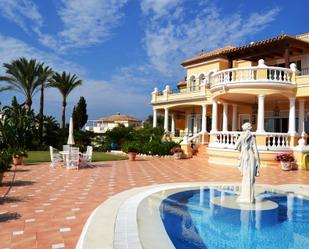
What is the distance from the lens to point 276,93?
813 inches

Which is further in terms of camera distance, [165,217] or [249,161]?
[249,161]

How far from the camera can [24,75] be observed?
3506 cm

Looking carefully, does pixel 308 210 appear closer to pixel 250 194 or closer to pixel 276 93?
pixel 250 194

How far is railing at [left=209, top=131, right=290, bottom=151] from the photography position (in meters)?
20.0

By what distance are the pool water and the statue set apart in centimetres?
82

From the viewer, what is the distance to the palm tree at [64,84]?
39.1m

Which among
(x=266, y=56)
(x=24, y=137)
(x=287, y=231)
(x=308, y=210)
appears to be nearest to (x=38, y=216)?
(x=287, y=231)

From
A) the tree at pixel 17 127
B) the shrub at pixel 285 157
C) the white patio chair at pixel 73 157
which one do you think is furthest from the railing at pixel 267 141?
the tree at pixel 17 127

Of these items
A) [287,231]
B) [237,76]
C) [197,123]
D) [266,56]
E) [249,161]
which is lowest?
[287,231]

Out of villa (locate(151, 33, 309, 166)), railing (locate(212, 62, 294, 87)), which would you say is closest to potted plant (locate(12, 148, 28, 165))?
villa (locate(151, 33, 309, 166))

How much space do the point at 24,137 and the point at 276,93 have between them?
23015 mm

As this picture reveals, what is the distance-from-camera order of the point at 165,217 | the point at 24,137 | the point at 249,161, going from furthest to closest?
the point at 24,137, the point at 249,161, the point at 165,217

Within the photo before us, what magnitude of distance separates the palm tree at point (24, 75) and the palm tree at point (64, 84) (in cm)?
312

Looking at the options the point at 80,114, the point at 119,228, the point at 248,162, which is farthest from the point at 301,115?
the point at 80,114
